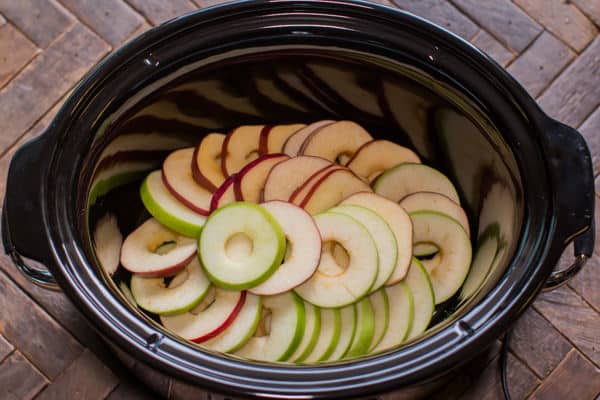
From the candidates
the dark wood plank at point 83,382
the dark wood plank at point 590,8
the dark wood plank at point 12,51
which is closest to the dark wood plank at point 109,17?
the dark wood plank at point 12,51

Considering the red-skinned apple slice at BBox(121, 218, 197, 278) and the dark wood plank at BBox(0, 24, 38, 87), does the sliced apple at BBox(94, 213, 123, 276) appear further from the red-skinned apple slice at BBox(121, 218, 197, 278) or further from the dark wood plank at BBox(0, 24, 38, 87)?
the dark wood plank at BBox(0, 24, 38, 87)

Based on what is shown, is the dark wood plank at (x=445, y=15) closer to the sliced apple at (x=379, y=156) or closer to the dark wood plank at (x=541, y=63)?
the dark wood plank at (x=541, y=63)

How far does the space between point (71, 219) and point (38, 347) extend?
0.46 metres

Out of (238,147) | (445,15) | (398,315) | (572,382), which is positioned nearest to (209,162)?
(238,147)

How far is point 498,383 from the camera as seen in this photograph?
1.18 m

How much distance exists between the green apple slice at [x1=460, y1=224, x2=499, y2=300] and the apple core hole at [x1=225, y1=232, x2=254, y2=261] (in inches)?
11.9

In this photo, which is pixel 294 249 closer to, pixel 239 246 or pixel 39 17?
pixel 239 246

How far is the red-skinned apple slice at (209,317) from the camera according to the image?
0.94 meters

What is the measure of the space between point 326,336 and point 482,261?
24cm

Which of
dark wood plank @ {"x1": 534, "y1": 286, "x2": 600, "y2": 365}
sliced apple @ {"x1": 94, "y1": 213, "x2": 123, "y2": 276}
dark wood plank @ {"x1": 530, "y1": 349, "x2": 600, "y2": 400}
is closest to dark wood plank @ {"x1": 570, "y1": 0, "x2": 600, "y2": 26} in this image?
dark wood plank @ {"x1": 534, "y1": 286, "x2": 600, "y2": 365}

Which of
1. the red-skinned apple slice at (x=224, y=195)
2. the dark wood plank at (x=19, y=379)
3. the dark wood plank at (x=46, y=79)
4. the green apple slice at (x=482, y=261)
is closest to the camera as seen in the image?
the green apple slice at (x=482, y=261)

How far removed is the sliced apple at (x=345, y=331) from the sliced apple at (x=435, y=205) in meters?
0.18

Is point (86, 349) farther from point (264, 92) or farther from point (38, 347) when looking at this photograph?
point (264, 92)

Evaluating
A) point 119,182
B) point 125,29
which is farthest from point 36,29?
point 119,182
